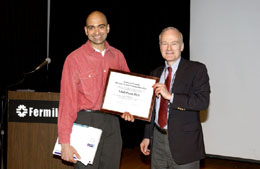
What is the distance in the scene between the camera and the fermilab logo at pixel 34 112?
8.53ft

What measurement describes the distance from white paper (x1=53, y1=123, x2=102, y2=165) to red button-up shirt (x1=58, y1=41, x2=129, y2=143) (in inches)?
2.1

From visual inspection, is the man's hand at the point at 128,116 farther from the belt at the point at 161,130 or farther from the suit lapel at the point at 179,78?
the suit lapel at the point at 179,78

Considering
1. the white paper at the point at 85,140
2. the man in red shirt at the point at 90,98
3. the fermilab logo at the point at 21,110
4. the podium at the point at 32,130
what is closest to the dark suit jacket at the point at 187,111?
the man in red shirt at the point at 90,98

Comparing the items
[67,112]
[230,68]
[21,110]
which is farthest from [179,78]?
[230,68]

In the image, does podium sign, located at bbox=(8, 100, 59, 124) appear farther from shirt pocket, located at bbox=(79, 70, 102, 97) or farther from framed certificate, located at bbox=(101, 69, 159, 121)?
framed certificate, located at bbox=(101, 69, 159, 121)

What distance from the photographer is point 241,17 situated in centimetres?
434

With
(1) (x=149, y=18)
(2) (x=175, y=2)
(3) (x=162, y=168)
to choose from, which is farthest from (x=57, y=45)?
(3) (x=162, y=168)

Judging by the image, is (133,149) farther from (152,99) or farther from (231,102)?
(152,99)

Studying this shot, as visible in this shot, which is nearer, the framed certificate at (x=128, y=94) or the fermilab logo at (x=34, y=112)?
the framed certificate at (x=128, y=94)

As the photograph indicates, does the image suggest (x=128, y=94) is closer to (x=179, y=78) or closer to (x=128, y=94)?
(x=128, y=94)

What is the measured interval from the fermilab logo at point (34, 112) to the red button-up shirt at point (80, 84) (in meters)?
0.54

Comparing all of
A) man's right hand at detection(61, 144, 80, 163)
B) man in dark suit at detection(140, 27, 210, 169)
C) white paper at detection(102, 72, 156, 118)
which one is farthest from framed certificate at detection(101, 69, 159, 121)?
man's right hand at detection(61, 144, 80, 163)

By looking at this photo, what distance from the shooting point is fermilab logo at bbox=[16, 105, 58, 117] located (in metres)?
2.60

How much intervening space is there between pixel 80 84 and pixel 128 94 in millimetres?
385
